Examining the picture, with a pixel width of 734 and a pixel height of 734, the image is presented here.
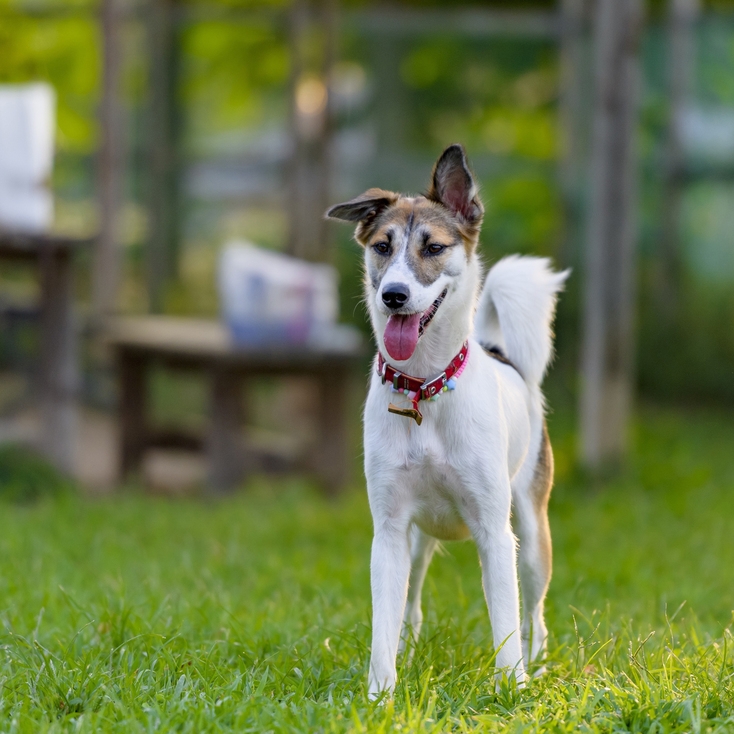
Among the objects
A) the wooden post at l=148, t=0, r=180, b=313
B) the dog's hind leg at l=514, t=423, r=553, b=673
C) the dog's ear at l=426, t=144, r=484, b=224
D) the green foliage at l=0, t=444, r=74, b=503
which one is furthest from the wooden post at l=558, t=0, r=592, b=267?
the dog's ear at l=426, t=144, r=484, b=224

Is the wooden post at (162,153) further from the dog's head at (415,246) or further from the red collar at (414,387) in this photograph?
the red collar at (414,387)

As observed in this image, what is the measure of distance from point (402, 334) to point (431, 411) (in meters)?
0.23

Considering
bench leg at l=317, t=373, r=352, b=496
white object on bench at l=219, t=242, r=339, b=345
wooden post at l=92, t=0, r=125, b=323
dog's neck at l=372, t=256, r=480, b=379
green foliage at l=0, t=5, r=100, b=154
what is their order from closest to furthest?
1. dog's neck at l=372, t=256, r=480, b=379
2. white object on bench at l=219, t=242, r=339, b=345
3. bench leg at l=317, t=373, r=352, b=496
4. wooden post at l=92, t=0, r=125, b=323
5. green foliage at l=0, t=5, r=100, b=154

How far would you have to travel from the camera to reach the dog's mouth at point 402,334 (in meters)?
2.92

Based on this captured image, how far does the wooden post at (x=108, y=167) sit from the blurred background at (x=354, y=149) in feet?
0.08

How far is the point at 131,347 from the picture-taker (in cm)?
738

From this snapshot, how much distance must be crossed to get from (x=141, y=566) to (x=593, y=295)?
333 centimetres

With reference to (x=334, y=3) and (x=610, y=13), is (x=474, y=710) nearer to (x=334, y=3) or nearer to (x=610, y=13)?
(x=610, y=13)

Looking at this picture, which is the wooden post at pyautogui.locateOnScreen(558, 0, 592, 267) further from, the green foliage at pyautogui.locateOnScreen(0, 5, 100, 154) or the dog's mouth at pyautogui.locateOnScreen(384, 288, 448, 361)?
the dog's mouth at pyautogui.locateOnScreen(384, 288, 448, 361)

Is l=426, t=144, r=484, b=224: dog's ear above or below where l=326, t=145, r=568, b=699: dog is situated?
above

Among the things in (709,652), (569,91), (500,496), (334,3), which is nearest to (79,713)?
(500,496)

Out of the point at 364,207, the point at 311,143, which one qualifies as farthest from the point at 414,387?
the point at 311,143

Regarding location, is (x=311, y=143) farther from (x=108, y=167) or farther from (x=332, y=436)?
(x=332, y=436)

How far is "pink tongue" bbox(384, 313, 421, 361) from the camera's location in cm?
292
